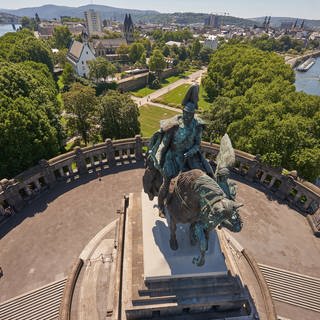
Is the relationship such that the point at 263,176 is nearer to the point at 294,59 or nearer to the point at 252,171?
the point at 252,171

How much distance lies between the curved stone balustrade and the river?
305 ft

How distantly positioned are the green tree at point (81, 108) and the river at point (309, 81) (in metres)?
103

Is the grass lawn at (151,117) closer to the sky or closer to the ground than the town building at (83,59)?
closer to the ground

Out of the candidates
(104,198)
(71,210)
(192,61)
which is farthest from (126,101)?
(192,61)

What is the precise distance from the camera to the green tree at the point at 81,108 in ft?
132

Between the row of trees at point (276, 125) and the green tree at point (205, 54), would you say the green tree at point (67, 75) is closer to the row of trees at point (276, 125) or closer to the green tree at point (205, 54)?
the row of trees at point (276, 125)

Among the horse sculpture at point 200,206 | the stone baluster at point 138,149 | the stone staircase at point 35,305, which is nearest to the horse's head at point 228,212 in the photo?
the horse sculpture at point 200,206

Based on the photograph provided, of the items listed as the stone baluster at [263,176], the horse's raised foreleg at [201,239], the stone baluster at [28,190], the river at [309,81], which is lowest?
the river at [309,81]

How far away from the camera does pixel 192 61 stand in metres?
138

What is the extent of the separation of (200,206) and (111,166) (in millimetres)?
25476

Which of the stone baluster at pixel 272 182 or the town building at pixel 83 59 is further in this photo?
the town building at pixel 83 59

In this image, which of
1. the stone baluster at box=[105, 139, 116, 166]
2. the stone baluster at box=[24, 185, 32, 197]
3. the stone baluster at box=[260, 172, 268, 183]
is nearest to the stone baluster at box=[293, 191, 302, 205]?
the stone baluster at box=[260, 172, 268, 183]

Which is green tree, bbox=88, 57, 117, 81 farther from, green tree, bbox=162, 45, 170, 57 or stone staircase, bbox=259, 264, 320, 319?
stone staircase, bbox=259, 264, 320, 319

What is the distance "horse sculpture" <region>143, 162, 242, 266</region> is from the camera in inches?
426
